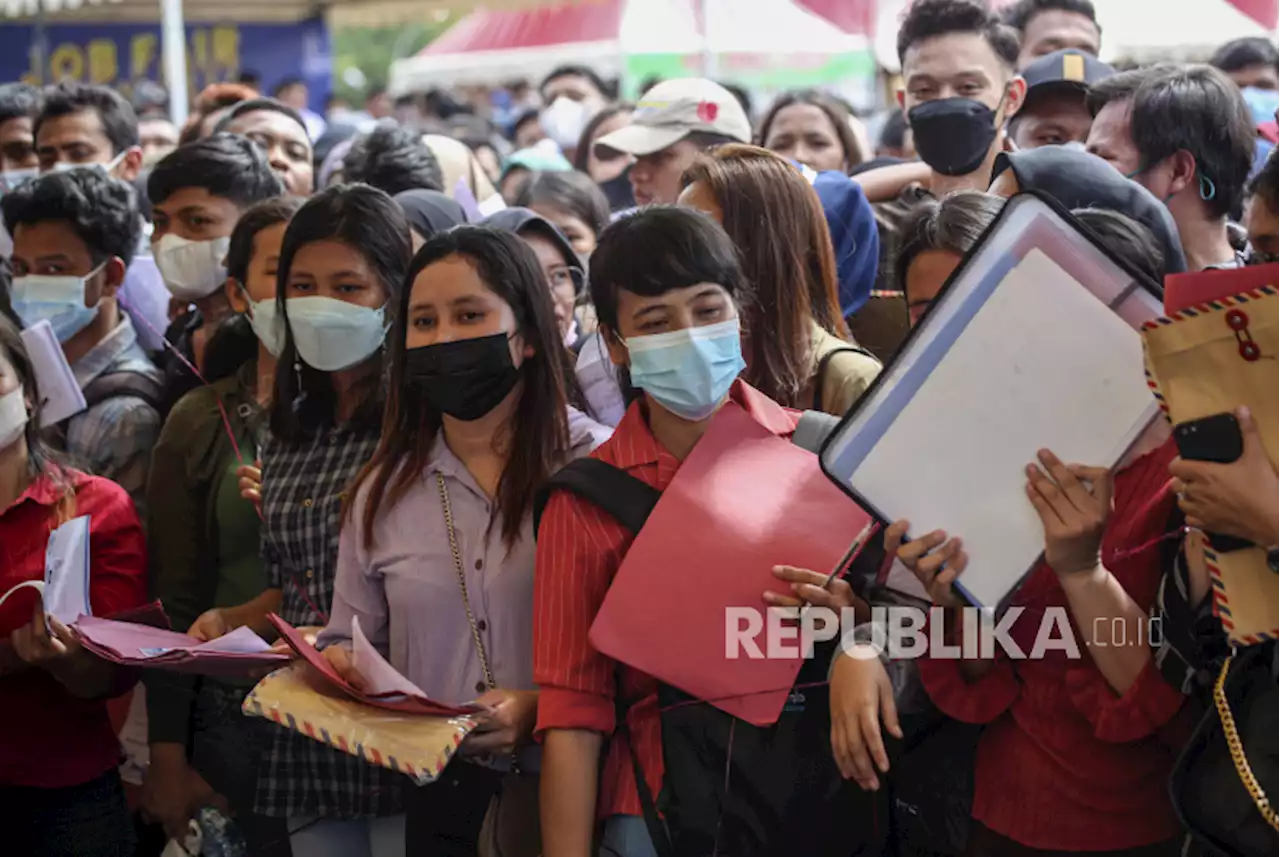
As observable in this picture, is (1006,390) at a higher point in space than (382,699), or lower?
higher

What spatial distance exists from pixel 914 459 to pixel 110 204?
2887 mm

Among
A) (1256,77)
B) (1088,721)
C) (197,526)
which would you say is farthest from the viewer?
(1256,77)

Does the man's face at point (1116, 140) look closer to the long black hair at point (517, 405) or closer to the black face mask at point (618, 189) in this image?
the long black hair at point (517, 405)

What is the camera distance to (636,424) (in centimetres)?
282

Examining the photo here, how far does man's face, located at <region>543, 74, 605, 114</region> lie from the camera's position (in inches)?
380

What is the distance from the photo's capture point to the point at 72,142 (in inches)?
239

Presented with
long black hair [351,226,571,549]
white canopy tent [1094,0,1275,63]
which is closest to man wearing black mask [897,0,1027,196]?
long black hair [351,226,571,549]

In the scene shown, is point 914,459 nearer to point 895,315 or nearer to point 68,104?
point 895,315

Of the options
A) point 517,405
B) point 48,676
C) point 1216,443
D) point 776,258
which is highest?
point 1216,443

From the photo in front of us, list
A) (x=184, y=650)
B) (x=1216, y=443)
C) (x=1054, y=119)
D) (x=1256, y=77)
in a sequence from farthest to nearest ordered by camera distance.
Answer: (x=1256, y=77), (x=1054, y=119), (x=184, y=650), (x=1216, y=443)

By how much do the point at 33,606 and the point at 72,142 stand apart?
10.4 feet

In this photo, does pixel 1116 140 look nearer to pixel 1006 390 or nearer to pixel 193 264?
pixel 1006 390

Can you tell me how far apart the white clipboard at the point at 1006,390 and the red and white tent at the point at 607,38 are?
9726mm
